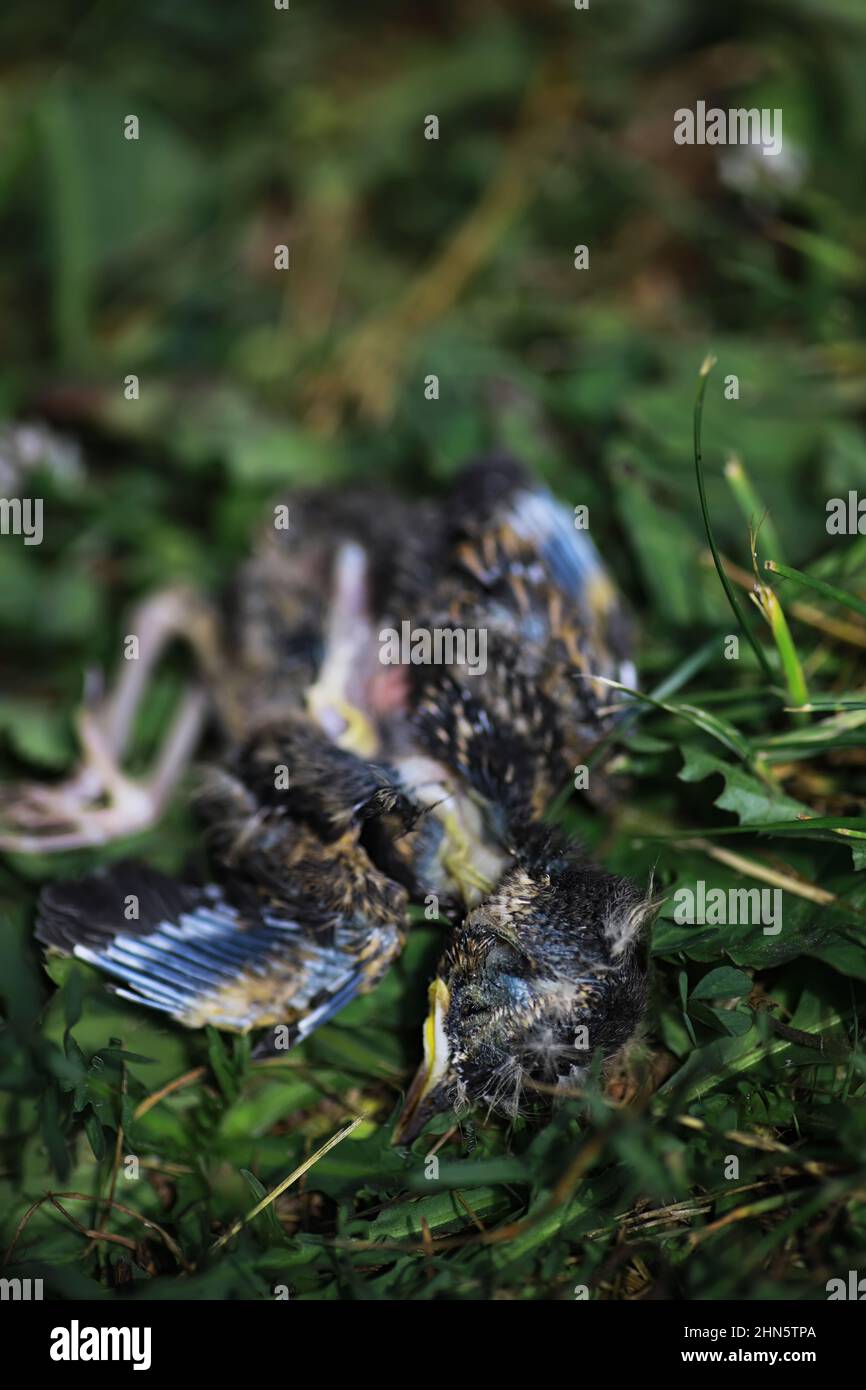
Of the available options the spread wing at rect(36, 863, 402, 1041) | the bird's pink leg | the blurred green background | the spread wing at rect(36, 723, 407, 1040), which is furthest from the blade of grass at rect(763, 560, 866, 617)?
the bird's pink leg

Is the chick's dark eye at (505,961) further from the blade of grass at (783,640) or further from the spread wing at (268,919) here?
the blade of grass at (783,640)

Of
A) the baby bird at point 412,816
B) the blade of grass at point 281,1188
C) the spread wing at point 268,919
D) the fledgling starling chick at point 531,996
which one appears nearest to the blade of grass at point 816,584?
the baby bird at point 412,816

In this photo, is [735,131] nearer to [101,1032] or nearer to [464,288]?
[464,288]

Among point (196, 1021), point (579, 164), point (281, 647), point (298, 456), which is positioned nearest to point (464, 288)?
point (579, 164)

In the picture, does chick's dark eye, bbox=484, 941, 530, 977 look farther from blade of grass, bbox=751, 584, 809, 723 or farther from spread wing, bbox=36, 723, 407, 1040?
blade of grass, bbox=751, 584, 809, 723

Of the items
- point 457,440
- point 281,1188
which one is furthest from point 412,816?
point 457,440
